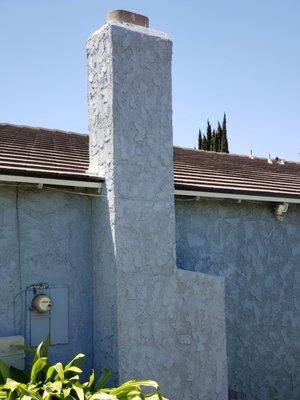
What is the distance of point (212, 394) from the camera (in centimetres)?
758

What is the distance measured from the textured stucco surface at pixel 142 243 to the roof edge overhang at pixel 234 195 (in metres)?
0.67

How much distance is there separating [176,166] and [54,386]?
5.30m

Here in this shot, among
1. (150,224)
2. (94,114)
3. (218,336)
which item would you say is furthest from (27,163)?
(218,336)

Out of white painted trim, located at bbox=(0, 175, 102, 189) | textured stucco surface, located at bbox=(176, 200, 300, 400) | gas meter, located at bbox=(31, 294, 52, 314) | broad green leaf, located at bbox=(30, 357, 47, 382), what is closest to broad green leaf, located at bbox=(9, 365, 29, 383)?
broad green leaf, located at bbox=(30, 357, 47, 382)

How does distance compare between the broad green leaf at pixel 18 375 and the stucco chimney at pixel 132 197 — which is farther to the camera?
the stucco chimney at pixel 132 197

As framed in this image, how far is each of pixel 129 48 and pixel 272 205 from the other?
12.8 feet

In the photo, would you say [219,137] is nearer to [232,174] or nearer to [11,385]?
[232,174]

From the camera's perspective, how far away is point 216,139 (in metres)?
39.5

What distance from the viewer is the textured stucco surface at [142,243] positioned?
7.04 m

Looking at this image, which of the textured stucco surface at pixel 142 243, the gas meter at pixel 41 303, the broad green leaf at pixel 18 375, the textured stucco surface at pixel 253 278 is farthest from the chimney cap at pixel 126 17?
the broad green leaf at pixel 18 375

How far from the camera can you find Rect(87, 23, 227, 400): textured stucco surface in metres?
7.04

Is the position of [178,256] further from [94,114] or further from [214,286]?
[94,114]

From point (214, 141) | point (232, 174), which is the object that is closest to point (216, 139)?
point (214, 141)

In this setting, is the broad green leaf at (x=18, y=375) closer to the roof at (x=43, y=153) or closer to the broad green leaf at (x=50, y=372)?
the broad green leaf at (x=50, y=372)
